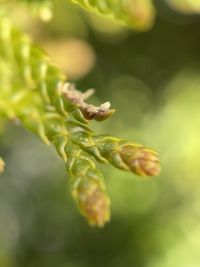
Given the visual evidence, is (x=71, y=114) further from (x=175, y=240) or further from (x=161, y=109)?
(x=161, y=109)

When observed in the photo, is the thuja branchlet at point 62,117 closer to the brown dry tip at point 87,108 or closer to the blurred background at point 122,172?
the brown dry tip at point 87,108

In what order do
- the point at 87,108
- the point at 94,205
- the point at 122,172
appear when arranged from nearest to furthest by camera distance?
1. the point at 94,205
2. the point at 87,108
3. the point at 122,172

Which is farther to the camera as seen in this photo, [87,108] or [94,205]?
[87,108]

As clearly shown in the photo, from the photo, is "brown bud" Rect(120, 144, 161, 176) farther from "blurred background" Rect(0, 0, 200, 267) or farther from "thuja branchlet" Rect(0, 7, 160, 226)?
"blurred background" Rect(0, 0, 200, 267)

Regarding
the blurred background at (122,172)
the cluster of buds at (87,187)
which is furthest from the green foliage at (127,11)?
the blurred background at (122,172)

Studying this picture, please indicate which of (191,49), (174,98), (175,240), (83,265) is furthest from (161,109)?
(83,265)

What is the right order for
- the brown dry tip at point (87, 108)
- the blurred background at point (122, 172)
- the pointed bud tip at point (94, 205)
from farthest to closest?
the blurred background at point (122, 172)
the brown dry tip at point (87, 108)
the pointed bud tip at point (94, 205)

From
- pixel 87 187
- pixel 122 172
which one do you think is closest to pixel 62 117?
pixel 87 187

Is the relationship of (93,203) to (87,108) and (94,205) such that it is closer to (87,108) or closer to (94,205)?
(94,205)
